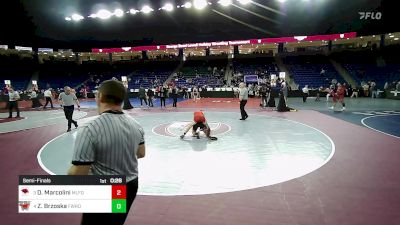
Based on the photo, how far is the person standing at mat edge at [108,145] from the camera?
2107mm

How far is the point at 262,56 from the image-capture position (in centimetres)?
4194

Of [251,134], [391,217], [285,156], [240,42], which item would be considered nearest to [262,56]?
[240,42]

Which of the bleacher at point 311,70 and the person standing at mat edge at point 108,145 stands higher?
the bleacher at point 311,70

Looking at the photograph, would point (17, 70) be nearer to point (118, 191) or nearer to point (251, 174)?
point (251, 174)

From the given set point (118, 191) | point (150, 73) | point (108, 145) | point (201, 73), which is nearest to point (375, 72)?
point (201, 73)

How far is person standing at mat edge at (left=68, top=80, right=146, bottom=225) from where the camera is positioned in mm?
2107

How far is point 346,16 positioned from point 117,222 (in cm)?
4207

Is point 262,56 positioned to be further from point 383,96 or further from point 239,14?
point 383,96

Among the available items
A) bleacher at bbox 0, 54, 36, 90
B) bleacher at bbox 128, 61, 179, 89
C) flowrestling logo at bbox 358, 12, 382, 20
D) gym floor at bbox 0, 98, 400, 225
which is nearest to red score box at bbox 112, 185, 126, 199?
gym floor at bbox 0, 98, 400, 225

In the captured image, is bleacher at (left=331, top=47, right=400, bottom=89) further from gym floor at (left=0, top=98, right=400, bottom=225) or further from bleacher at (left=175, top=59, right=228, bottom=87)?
gym floor at (left=0, top=98, right=400, bottom=225)

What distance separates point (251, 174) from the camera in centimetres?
629

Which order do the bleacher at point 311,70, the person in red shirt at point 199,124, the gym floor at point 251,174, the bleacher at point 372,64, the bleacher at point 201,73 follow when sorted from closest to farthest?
the gym floor at point 251,174 < the person in red shirt at point 199,124 < the bleacher at point 372,64 < the bleacher at point 311,70 < the bleacher at point 201,73
